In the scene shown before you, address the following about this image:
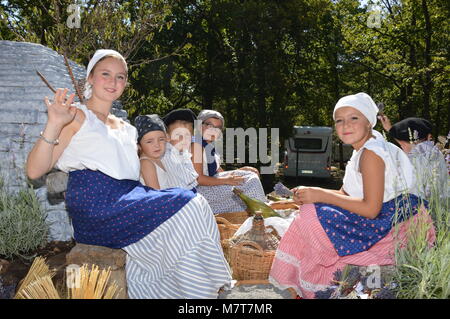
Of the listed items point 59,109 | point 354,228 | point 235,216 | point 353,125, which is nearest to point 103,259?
point 59,109

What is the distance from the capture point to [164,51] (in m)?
18.2

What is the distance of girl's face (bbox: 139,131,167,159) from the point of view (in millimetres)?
3555

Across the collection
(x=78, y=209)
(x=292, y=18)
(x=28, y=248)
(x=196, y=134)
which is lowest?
(x=28, y=248)

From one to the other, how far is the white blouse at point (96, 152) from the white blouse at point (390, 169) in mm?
1551

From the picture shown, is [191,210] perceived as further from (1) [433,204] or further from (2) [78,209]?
(1) [433,204]

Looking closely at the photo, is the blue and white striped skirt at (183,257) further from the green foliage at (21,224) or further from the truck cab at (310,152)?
the truck cab at (310,152)

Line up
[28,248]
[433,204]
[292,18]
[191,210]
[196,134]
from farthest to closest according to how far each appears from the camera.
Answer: [292,18] < [196,134] < [28,248] < [433,204] < [191,210]

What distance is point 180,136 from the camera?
15.0 ft

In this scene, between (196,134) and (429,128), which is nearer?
(429,128)

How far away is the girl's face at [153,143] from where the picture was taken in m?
3.55

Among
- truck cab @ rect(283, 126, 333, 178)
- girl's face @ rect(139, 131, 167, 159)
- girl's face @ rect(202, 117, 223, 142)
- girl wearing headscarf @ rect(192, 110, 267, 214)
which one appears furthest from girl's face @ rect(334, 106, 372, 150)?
truck cab @ rect(283, 126, 333, 178)

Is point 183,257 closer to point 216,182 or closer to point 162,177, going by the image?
point 162,177

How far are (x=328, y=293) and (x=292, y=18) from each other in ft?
52.1

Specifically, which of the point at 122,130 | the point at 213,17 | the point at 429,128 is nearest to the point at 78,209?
the point at 122,130
